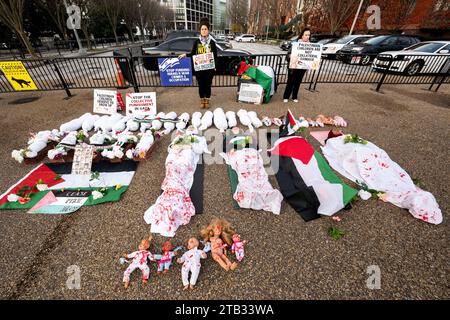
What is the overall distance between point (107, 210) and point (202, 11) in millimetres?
116061

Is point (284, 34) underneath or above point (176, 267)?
above

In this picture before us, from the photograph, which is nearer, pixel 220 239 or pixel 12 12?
pixel 220 239

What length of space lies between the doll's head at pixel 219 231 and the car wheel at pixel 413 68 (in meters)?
11.2

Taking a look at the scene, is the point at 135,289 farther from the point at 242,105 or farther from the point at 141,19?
the point at 141,19

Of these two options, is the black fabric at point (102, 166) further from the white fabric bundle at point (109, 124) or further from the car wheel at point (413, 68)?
the car wheel at point (413, 68)

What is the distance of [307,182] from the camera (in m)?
2.67

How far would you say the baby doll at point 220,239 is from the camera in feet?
6.09

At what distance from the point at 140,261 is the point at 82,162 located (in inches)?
79.8

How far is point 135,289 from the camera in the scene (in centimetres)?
172

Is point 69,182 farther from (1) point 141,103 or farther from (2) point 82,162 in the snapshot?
(1) point 141,103

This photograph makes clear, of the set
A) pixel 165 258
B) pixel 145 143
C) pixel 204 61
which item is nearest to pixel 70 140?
pixel 145 143

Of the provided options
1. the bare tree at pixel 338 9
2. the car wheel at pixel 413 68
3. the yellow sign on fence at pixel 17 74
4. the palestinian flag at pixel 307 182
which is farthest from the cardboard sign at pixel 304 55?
the bare tree at pixel 338 9

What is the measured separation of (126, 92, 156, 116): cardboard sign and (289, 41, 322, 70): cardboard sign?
12.6 ft

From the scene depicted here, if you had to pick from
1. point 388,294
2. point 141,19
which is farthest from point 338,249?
point 141,19
